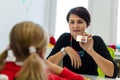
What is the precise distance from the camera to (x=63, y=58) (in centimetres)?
167

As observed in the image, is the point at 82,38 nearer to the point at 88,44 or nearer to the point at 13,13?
the point at 88,44

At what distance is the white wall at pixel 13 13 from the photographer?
6.28ft

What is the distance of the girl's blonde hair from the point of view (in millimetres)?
719

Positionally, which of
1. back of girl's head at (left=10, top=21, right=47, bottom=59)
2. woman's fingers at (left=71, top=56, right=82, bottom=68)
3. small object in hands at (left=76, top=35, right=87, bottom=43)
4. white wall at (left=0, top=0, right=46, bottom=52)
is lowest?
woman's fingers at (left=71, top=56, right=82, bottom=68)

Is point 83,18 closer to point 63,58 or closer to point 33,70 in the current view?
point 63,58

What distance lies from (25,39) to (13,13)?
140 cm

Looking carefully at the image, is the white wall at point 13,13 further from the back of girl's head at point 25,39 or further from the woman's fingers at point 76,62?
the back of girl's head at point 25,39

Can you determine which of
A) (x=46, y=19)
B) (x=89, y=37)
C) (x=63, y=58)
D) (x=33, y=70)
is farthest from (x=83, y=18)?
(x=46, y=19)

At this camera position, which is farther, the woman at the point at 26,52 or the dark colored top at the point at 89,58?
the dark colored top at the point at 89,58

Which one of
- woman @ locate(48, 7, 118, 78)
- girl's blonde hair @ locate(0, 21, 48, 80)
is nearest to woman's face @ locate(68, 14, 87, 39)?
woman @ locate(48, 7, 118, 78)

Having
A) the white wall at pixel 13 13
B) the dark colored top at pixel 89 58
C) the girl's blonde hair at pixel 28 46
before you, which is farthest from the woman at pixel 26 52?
the white wall at pixel 13 13

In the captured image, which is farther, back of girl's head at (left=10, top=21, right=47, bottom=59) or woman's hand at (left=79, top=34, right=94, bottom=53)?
woman's hand at (left=79, top=34, right=94, bottom=53)

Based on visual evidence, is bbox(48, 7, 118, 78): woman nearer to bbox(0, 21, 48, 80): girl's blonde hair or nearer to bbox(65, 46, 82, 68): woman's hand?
bbox(65, 46, 82, 68): woman's hand

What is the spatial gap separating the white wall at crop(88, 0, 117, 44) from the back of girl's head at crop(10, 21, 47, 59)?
2.35m
